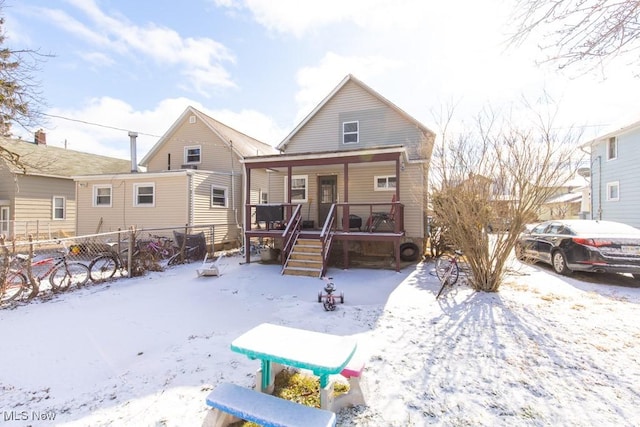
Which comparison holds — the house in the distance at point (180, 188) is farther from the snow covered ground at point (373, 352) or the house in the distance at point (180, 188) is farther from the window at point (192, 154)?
the snow covered ground at point (373, 352)

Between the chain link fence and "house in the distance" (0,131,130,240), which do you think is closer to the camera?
the chain link fence

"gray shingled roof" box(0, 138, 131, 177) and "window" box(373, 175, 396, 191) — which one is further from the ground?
"gray shingled roof" box(0, 138, 131, 177)

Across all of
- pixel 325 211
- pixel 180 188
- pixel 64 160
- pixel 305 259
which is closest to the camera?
pixel 305 259

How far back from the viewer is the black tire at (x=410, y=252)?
11.2 metres

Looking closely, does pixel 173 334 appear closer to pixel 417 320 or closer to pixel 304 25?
pixel 417 320

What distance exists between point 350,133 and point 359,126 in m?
0.49

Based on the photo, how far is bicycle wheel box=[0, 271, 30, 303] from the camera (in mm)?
5868

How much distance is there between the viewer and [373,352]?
12.2 ft

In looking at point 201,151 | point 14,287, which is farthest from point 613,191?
point 14,287

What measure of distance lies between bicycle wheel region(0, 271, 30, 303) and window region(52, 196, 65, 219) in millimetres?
15218

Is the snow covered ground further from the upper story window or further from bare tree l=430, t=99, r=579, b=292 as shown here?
the upper story window

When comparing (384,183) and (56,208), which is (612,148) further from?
(56,208)

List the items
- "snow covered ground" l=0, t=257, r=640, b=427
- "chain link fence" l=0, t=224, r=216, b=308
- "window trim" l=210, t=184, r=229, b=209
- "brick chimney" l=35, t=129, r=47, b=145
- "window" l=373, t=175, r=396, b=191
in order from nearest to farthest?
"snow covered ground" l=0, t=257, r=640, b=427 < "chain link fence" l=0, t=224, r=216, b=308 < "window" l=373, t=175, r=396, b=191 < "window trim" l=210, t=184, r=229, b=209 < "brick chimney" l=35, t=129, r=47, b=145

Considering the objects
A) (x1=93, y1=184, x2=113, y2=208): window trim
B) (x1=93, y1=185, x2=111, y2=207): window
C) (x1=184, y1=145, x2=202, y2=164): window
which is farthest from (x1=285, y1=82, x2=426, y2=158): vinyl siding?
(x1=93, y1=185, x2=111, y2=207): window
